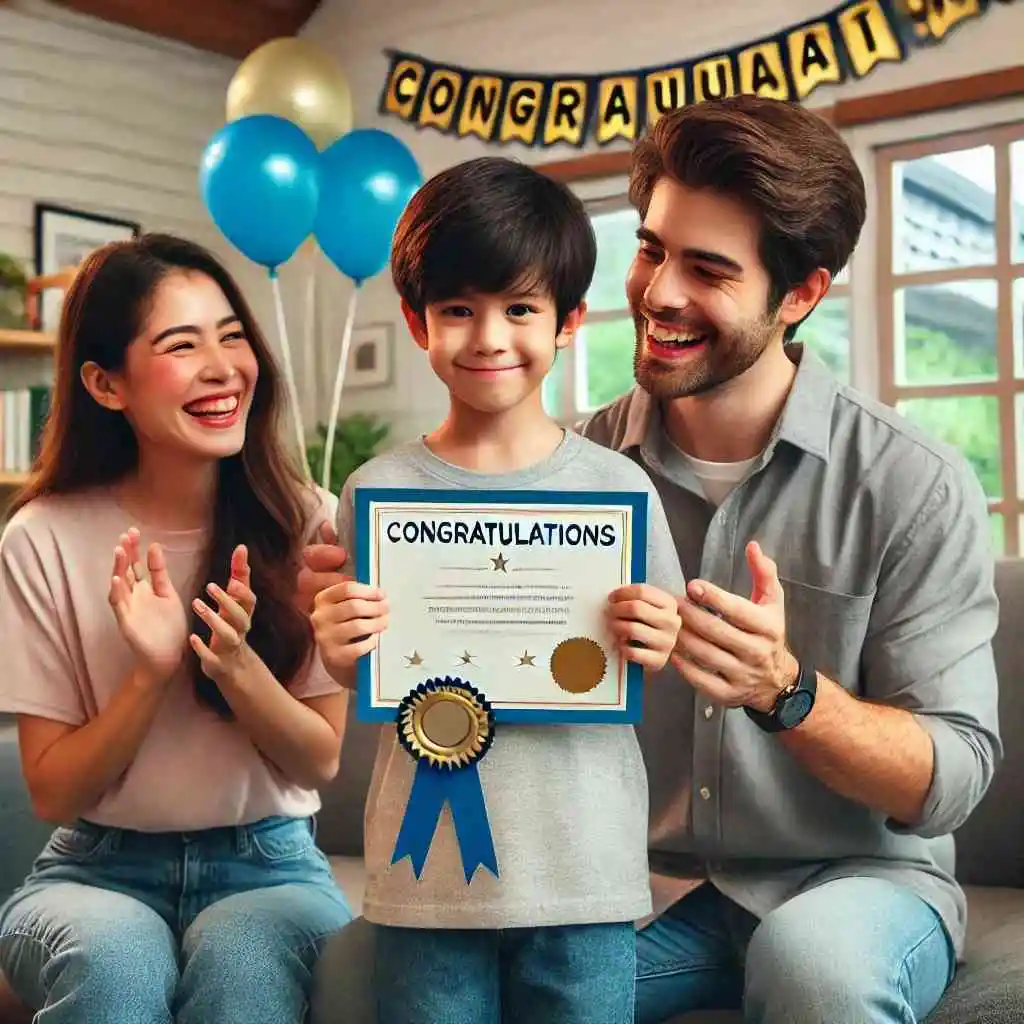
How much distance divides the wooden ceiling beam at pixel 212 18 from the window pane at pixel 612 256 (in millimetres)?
1689

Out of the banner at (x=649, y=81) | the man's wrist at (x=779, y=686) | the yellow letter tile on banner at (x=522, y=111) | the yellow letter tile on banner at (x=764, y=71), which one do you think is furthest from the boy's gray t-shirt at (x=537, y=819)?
the yellow letter tile on banner at (x=522, y=111)

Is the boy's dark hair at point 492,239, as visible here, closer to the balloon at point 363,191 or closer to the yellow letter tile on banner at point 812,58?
the balloon at point 363,191

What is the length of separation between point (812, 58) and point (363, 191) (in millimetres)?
1549

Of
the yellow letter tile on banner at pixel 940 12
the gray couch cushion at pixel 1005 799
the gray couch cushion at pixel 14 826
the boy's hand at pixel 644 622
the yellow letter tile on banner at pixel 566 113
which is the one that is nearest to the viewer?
the boy's hand at pixel 644 622

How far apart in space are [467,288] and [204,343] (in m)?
0.51

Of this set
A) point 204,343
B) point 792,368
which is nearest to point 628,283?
point 792,368

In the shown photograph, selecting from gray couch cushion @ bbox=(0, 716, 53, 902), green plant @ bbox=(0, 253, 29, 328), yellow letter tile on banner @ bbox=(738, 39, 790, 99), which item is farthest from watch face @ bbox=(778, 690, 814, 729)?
green plant @ bbox=(0, 253, 29, 328)

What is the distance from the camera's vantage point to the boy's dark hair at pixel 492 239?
4.31ft

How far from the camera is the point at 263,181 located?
3.89 meters

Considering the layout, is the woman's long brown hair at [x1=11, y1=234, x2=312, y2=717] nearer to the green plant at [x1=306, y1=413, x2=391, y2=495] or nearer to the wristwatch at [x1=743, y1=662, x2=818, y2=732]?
the wristwatch at [x1=743, y1=662, x2=818, y2=732]

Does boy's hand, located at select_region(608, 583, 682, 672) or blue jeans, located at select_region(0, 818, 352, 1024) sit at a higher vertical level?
boy's hand, located at select_region(608, 583, 682, 672)

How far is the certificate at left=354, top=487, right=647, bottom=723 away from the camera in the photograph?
130cm

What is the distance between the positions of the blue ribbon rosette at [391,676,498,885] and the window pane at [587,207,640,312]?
3799mm

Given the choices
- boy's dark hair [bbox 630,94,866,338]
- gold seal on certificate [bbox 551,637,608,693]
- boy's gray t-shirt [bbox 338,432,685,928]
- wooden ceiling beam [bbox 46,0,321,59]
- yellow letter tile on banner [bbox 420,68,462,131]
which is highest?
wooden ceiling beam [bbox 46,0,321,59]
